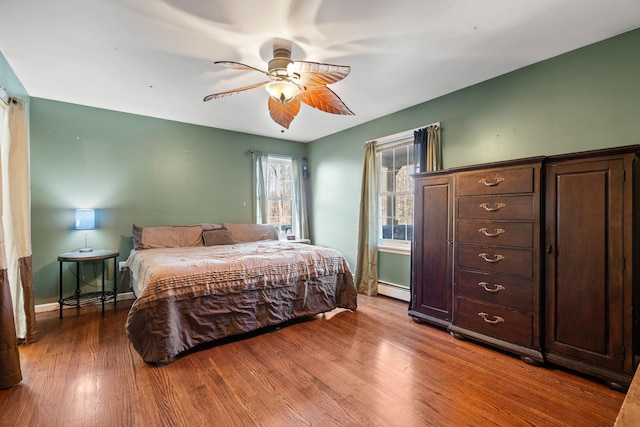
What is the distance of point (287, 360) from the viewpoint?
238 centimetres

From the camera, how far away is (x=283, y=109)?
2928 millimetres

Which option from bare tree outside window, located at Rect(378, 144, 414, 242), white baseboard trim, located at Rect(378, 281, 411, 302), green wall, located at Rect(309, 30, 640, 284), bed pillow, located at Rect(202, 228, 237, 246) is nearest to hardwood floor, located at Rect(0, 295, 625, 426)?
white baseboard trim, located at Rect(378, 281, 411, 302)

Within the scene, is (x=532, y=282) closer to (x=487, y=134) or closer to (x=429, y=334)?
(x=429, y=334)

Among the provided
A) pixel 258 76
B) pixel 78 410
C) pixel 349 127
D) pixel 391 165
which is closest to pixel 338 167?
pixel 349 127

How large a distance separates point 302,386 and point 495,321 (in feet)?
5.63

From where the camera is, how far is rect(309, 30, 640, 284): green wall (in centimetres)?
231

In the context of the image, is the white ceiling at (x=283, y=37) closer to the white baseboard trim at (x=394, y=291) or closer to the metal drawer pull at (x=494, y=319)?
the metal drawer pull at (x=494, y=319)

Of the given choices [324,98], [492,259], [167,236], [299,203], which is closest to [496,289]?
[492,259]

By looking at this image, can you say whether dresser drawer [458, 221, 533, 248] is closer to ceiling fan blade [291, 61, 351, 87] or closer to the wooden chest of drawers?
the wooden chest of drawers

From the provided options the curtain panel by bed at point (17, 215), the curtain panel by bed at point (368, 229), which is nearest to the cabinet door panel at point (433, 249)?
the curtain panel by bed at point (368, 229)

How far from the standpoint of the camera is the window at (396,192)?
13.4 feet

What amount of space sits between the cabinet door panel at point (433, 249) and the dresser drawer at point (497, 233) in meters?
0.17

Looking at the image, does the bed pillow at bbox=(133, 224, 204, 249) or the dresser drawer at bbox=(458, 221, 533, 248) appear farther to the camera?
the bed pillow at bbox=(133, 224, 204, 249)

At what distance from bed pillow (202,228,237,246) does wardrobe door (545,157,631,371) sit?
364 cm
